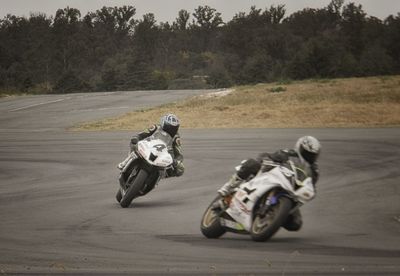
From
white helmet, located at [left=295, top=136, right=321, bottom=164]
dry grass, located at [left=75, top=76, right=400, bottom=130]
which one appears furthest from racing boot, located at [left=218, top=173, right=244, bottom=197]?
dry grass, located at [left=75, top=76, right=400, bottom=130]

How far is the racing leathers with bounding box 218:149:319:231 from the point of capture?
356 inches

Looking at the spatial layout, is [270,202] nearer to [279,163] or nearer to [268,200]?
[268,200]

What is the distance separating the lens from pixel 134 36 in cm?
11000

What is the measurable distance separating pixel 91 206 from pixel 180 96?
112 feet

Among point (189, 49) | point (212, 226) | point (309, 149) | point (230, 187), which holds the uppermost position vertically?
point (309, 149)

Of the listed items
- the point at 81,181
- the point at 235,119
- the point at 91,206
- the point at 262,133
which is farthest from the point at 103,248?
the point at 235,119

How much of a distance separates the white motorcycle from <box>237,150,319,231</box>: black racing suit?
0.22ft

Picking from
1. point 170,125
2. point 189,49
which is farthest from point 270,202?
point 189,49

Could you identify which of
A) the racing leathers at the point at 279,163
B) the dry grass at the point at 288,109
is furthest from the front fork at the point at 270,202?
the dry grass at the point at 288,109

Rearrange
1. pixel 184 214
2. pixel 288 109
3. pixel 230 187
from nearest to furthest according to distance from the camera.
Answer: pixel 230 187
pixel 184 214
pixel 288 109

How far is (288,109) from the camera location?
112ft

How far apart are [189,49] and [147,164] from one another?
105465 millimetres

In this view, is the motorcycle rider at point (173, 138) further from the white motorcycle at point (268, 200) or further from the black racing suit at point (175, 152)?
the white motorcycle at point (268, 200)

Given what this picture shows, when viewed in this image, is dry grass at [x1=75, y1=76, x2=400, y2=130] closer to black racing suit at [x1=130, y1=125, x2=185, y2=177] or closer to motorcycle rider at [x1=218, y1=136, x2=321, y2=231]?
black racing suit at [x1=130, y1=125, x2=185, y2=177]
